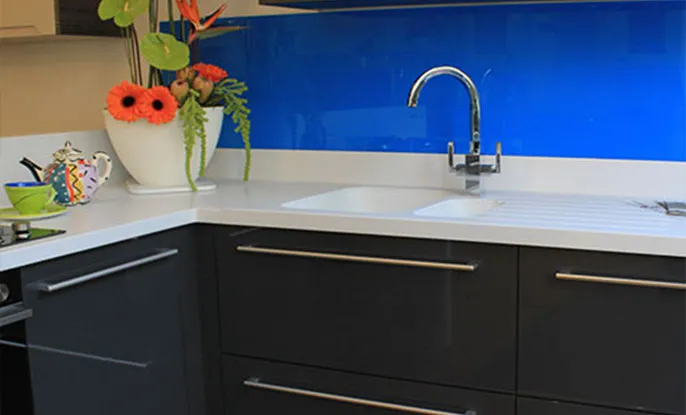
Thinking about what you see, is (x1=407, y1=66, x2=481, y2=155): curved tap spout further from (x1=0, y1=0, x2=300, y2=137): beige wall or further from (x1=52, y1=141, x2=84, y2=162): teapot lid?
(x1=0, y1=0, x2=300, y2=137): beige wall

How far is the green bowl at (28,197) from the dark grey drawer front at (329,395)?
1.98ft

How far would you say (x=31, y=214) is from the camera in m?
2.10

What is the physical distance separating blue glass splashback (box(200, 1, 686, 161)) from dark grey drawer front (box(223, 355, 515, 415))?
77cm

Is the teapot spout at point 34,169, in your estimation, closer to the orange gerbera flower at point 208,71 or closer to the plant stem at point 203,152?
the plant stem at point 203,152

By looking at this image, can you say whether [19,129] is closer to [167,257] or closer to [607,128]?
[167,257]

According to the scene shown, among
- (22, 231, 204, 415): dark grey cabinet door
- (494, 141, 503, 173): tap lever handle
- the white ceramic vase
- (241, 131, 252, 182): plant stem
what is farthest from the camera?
(241, 131, 252, 182): plant stem

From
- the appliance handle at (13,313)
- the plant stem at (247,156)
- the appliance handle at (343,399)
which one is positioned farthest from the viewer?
the plant stem at (247,156)

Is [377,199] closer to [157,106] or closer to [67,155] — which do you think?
[157,106]

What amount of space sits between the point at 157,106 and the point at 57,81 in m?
0.80

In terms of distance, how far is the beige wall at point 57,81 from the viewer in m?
3.03

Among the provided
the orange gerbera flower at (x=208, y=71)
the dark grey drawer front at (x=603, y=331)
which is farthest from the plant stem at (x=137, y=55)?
the dark grey drawer front at (x=603, y=331)

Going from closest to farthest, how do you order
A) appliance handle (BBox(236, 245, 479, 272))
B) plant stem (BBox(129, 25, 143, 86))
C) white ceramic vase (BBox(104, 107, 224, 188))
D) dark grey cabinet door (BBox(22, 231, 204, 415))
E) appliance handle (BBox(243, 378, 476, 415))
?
1. dark grey cabinet door (BBox(22, 231, 204, 415))
2. appliance handle (BBox(236, 245, 479, 272))
3. appliance handle (BBox(243, 378, 476, 415))
4. white ceramic vase (BBox(104, 107, 224, 188))
5. plant stem (BBox(129, 25, 143, 86))

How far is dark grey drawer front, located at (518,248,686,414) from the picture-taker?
180 cm

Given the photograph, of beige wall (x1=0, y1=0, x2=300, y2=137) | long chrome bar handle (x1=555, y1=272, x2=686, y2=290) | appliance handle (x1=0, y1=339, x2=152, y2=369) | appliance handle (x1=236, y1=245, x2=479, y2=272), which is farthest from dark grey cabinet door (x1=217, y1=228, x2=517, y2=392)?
beige wall (x1=0, y1=0, x2=300, y2=137)
